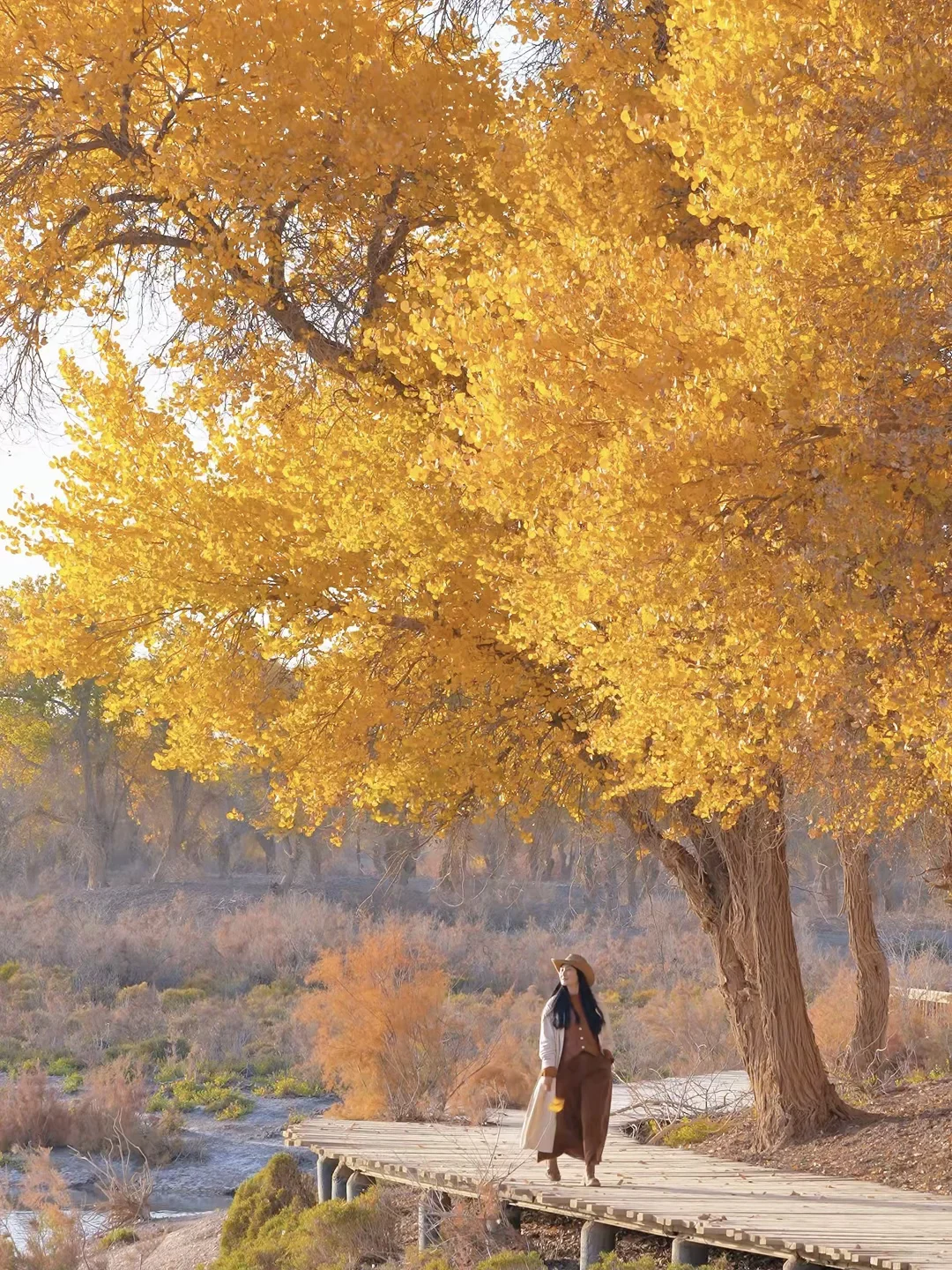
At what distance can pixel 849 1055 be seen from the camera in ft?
46.3

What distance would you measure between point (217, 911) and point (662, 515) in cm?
3164

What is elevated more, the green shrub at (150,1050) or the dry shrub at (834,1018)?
the dry shrub at (834,1018)

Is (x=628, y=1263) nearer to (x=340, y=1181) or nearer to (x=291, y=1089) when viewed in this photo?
(x=340, y=1181)

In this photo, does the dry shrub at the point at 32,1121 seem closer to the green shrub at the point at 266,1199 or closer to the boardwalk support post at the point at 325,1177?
the green shrub at the point at 266,1199

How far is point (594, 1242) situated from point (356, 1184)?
317 cm

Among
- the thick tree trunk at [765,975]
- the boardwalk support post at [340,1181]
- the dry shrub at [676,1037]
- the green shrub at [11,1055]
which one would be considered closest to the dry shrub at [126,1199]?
the boardwalk support post at [340,1181]

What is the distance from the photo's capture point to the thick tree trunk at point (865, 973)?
13.9 m

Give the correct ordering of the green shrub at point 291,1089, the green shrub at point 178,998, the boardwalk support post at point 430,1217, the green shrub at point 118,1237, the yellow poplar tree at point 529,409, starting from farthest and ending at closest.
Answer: the green shrub at point 178,998
the green shrub at point 291,1089
the green shrub at point 118,1237
the boardwalk support post at point 430,1217
the yellow poplar tree at point 529,409

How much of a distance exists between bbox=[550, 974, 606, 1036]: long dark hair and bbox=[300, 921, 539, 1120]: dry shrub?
542 centimetres

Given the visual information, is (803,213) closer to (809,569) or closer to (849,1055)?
(809,569)

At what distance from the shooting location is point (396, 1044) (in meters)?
16.9

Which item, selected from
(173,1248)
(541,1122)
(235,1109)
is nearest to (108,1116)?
(235,1109)

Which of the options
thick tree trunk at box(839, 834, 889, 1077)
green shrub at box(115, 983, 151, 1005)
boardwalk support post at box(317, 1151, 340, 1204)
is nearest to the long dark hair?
boardwalk support post at box(317, 1151, 340, 1204)

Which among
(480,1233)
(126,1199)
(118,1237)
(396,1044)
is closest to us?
(480,1233)
